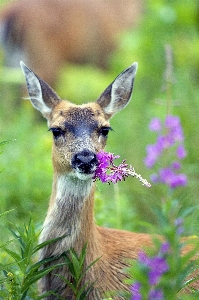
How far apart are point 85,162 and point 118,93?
111cm

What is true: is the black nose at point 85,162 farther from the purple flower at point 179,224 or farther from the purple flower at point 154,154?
the purple flower at point 179,224

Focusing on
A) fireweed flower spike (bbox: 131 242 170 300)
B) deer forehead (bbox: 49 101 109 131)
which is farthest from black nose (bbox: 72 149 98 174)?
fireweed flower spike (bbox: 131 242 170 300)

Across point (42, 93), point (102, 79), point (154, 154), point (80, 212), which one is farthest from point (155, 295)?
point (102, 79)

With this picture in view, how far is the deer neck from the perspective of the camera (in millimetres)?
5184

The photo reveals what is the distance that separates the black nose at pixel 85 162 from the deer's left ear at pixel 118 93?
818mm

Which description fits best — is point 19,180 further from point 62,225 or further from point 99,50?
point 99,50

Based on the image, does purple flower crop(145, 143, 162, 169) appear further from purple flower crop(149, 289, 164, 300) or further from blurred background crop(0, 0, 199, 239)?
purple flower crop(149, 289, 164, 300)

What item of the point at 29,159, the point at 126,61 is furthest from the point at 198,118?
the point at 126,61

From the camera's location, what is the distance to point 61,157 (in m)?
5.21

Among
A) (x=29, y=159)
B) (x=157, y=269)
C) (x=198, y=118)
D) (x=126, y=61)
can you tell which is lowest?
(x=157, y=269)

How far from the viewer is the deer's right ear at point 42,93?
5719 millimetres

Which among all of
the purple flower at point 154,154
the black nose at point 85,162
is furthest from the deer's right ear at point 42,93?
the purple flower at point 154,154

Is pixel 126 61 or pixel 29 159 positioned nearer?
pixel 29 159

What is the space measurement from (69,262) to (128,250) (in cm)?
83
